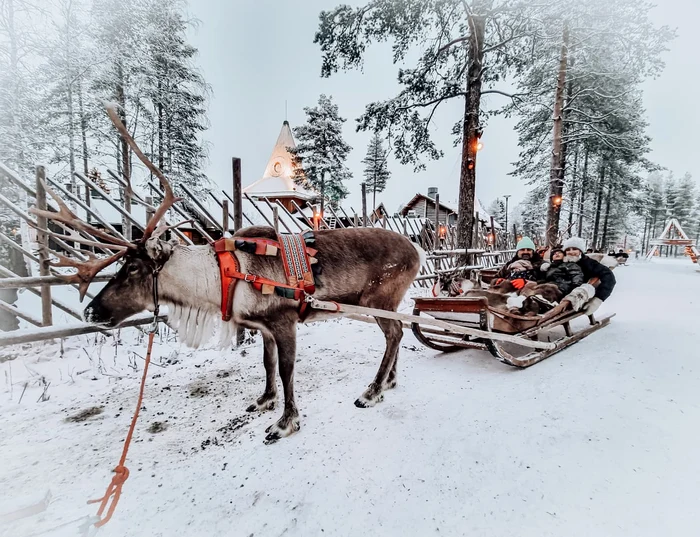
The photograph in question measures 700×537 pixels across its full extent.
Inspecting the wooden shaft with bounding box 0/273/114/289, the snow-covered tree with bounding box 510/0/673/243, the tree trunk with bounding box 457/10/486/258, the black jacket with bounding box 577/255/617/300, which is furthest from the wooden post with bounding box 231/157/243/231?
the snow-covered tree with bounding box 510/0/673/243

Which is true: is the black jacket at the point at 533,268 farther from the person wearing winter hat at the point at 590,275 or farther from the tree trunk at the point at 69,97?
the tree trunk at the point at 69,97

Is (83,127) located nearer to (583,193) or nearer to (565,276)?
(565,276)

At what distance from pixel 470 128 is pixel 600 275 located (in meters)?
5.30

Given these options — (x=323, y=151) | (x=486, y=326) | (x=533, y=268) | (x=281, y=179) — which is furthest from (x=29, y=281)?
(x=281, y=179)

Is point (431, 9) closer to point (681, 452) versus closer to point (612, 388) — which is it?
point (612, 388)

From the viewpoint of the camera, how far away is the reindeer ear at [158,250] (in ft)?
7.50

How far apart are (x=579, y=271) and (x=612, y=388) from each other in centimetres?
231

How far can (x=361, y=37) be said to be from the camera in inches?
320

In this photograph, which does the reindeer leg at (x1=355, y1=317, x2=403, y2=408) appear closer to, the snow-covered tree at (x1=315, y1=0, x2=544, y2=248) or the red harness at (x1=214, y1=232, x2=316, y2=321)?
the red harness at (x1=214, y1=232, x2=316, y2=321)

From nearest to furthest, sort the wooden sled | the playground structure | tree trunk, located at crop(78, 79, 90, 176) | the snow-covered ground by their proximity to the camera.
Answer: the snow-covered ground < the wooden sled < tree trunk, located at crop(78, 79, 90, 176) < the playground structure

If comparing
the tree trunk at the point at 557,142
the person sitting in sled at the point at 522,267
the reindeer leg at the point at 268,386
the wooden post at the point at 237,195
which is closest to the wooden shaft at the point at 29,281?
the reindeer leg at the point at 268,386

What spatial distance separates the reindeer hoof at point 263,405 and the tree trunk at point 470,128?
6367 millimetres

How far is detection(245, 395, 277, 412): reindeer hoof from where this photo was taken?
2889 millimetres

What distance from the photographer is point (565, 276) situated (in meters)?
4.74
